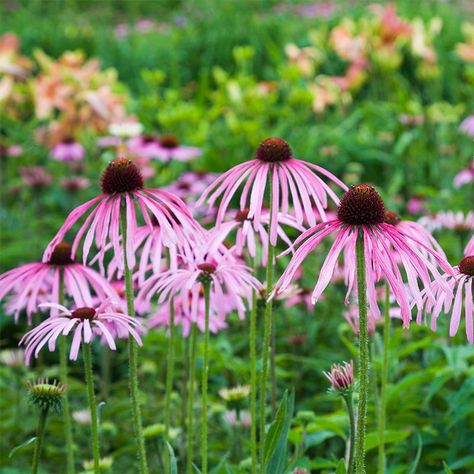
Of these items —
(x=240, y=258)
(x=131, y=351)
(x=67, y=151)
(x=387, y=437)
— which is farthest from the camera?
(x=67, y=151)

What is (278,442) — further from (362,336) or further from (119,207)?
(119,207)

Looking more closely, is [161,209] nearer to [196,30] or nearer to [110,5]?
[196,30]

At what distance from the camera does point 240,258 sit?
7.88ft

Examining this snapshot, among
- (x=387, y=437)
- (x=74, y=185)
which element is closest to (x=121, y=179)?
(x=387, y=437)

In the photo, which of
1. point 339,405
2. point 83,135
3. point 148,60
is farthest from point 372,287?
point 148,60

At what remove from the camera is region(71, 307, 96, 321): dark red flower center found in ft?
4.37

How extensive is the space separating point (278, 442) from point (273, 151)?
456 mm

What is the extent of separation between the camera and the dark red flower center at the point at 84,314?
1.33 m

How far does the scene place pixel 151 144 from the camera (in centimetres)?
381

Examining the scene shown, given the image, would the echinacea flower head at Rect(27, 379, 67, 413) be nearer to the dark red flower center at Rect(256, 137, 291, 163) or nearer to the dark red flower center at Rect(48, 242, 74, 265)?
the dark red flower center at Rect(48, 242, 74, 265)

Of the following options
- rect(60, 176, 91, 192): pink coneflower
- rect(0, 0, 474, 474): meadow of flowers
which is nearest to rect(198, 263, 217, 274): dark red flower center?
rect(0, 0, 474, 474): meadow of flowers

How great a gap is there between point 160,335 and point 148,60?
211 inches

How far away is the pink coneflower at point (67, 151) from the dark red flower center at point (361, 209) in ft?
10.3

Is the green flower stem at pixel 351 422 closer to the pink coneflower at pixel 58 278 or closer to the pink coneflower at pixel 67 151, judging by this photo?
the pink coneflower at pixel 58 278
